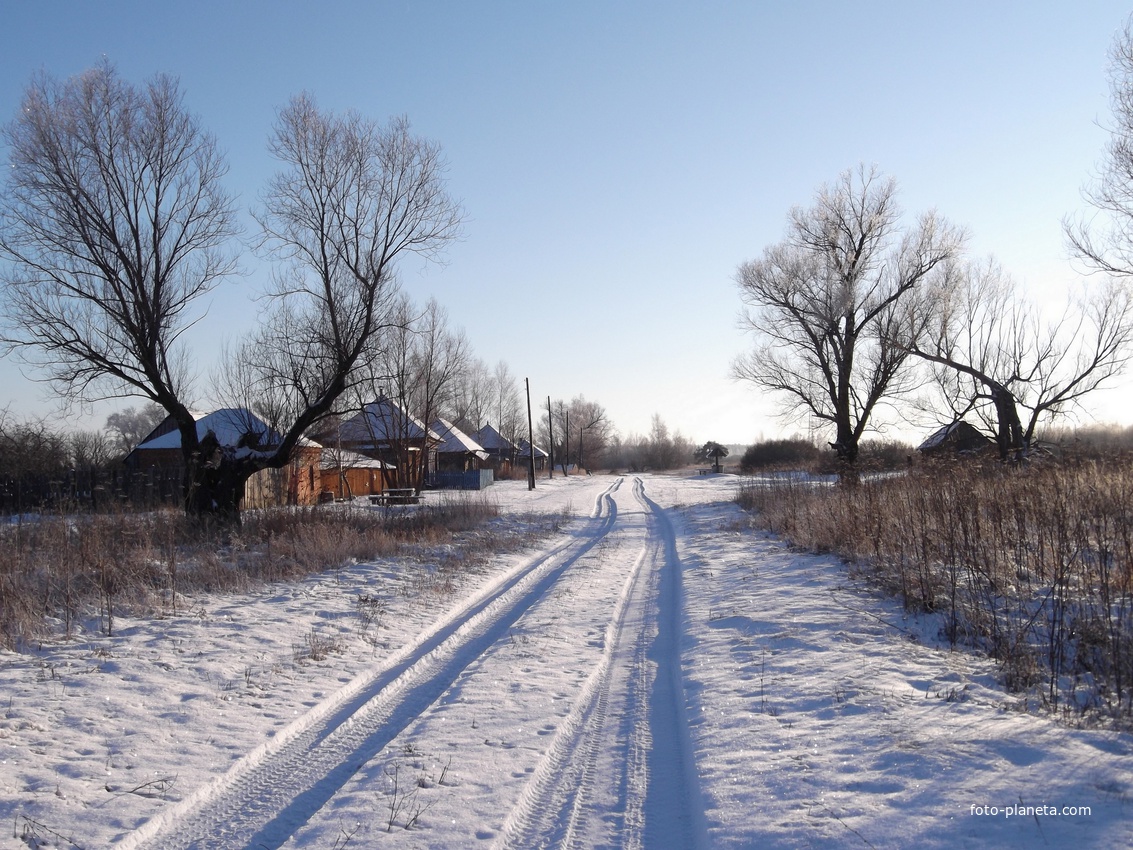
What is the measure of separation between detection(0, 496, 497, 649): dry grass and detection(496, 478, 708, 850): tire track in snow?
200 inches

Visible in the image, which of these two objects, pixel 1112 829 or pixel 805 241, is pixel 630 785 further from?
pixel 805 241

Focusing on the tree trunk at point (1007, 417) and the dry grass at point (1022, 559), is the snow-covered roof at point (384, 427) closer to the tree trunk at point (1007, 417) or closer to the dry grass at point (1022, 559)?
the tree trunk at point (1007, 417)

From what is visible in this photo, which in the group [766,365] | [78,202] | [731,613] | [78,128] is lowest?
[731,613]

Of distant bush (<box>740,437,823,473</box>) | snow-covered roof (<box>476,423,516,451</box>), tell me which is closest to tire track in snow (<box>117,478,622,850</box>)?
distant bush (<box>740,437,823,473</box>)

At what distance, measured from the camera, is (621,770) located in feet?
15.5

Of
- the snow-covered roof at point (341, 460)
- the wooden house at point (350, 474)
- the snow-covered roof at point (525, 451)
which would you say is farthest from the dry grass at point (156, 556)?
the snow-covered roof at point (525, 451)

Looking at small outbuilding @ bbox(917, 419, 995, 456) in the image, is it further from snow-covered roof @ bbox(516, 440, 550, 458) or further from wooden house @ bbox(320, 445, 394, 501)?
snow-covered roof @ bbox(516, 440, 550, 458)

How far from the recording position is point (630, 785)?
4.52 metres

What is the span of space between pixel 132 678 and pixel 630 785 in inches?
191

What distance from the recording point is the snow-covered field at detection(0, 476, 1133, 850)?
154 inches

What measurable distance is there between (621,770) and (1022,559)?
6.84 m

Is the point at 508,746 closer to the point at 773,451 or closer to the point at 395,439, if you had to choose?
the point at 395,439

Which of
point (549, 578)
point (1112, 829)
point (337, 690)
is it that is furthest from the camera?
→ point (549, 578)

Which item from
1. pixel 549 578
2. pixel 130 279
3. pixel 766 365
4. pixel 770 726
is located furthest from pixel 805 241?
pixel 770 726
